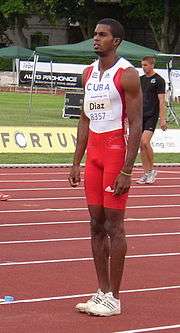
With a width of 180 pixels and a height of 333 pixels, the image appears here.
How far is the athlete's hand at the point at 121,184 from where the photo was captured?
6.84 metres

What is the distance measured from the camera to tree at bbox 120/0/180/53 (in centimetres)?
6494

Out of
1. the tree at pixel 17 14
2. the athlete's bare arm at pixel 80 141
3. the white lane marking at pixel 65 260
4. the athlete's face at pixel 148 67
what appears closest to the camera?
the athlete's bare arm at pixel 80 141

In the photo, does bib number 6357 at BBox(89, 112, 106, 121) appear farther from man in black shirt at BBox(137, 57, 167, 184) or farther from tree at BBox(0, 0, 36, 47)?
tree at BBox(0, 0, 36, 47)

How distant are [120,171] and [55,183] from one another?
9290 mm

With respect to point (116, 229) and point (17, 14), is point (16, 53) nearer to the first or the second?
point (17, 14)

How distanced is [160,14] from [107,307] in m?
59.6

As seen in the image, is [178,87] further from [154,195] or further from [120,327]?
[120,327]

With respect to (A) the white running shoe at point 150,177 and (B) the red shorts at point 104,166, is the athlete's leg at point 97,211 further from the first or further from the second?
(A) the white running shoe at point 150,177

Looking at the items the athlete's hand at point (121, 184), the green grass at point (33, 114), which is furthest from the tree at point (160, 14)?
the athlete's hand at point (121, 184)

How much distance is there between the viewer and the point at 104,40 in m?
6.99

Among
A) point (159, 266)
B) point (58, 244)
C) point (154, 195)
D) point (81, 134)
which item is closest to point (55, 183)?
point (154, 195)

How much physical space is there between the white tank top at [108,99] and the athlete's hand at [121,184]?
38 cm

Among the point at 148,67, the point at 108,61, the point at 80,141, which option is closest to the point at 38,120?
the point at 148,67

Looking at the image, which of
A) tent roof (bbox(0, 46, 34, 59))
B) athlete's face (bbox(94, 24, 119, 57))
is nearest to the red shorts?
athlete's face (bbox(94, 24, 119, 57))
